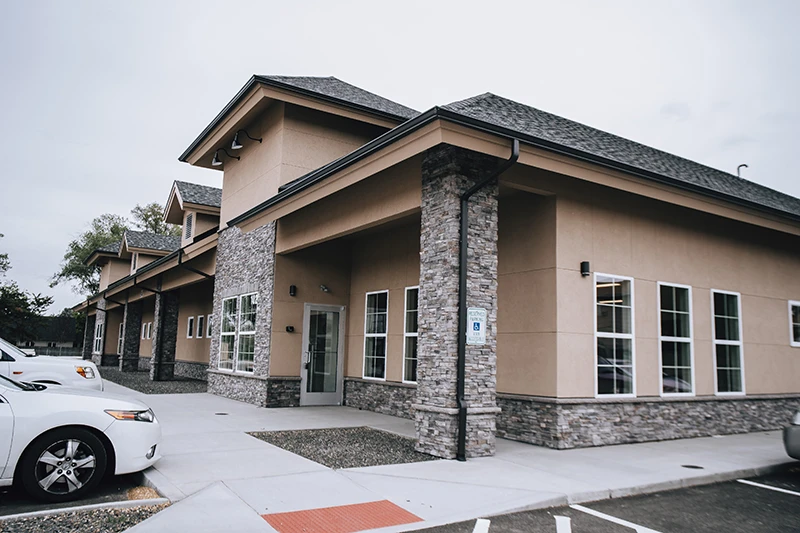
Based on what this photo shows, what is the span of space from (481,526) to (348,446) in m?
3.91

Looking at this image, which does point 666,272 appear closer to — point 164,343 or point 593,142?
point 593,142

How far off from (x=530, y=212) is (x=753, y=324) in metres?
5.97

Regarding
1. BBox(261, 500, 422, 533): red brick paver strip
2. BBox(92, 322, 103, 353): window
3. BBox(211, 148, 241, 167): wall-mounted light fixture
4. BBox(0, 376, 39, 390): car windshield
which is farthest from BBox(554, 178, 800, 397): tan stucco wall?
BBox(92, 322, 103, 353): window

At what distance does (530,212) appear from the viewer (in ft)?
31.9

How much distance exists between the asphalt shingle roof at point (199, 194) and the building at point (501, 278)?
19.6ft

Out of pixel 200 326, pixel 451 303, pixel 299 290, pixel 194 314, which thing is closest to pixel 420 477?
pixel 451 303

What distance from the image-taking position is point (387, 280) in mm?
12906

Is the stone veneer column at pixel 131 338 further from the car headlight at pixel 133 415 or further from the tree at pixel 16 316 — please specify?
the car headlight at pixel 133 415

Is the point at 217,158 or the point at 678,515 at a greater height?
the point at 217,158

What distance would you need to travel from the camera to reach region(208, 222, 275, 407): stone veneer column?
13.9m

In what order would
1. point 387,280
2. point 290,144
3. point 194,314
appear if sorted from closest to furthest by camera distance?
point 387,280 < point 290,144 < point 194,314

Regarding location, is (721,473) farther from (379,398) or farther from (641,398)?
(379,398)

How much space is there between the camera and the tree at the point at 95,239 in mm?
56969

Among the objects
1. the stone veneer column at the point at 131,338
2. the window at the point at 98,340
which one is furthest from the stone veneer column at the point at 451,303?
the window at the point at 98,340
